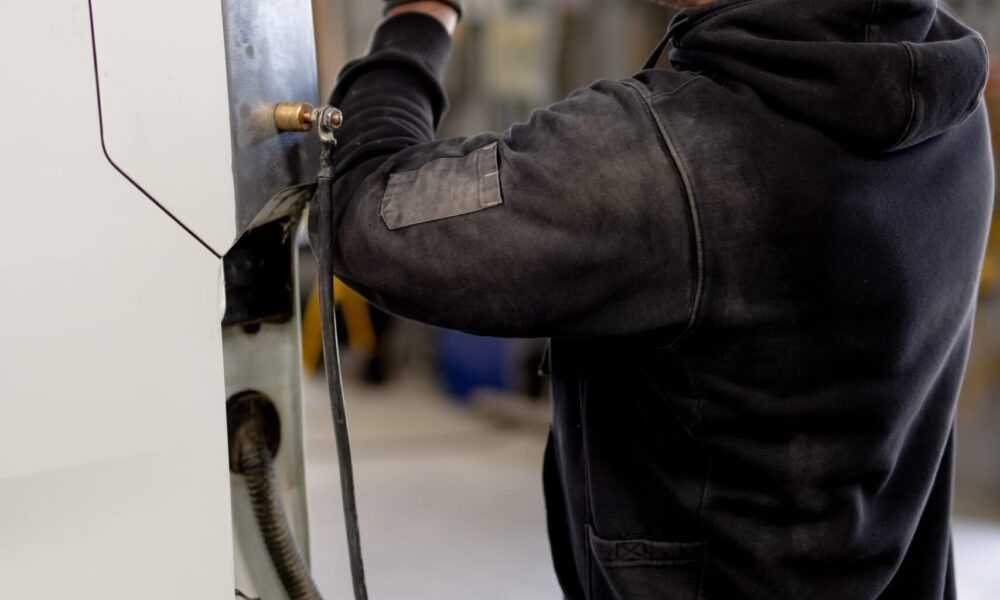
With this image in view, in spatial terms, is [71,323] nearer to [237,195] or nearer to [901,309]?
[237,195]

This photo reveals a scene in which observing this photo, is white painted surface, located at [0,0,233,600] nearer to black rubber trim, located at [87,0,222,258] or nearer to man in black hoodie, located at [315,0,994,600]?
black rubber trim, located at [87,0,222,258]

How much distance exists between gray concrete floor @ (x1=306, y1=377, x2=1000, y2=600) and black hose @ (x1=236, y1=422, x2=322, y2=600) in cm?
174

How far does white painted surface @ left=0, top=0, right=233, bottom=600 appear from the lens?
62 centimetres

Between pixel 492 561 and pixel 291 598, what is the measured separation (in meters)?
1.95

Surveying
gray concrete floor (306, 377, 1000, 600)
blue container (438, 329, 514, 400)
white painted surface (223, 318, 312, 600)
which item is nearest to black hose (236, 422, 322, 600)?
white painted surface (223, 318, 312, 600)

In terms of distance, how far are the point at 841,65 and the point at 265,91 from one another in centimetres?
45

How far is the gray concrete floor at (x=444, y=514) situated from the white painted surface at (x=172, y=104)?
6.89 feet

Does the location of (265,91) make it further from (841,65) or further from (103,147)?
(841,65)

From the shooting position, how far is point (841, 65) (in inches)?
30.0

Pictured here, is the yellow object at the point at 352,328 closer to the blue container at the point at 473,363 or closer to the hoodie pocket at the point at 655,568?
the blue container at the point at 473,363

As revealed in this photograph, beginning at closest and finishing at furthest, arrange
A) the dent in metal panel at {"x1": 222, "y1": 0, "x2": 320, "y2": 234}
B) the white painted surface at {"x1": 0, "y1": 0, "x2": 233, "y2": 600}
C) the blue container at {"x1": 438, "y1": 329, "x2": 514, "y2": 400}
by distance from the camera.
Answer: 1. the white painted surface at {"x1": 0, "y1": 0, "x2": 233, "y2": 600}
2. the dent in metal panel at {"x1": 222, "y1": 0, "x2": 320, "y2": 234}
3. the blue container at {"x1": 438, "y1": 329, "x2": 514, "y2": 400}

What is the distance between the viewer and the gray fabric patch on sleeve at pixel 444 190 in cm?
77

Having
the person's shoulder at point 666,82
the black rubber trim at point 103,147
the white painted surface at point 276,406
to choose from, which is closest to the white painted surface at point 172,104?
the black rubber trim at point 103,147

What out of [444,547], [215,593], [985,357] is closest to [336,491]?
[444,547]
